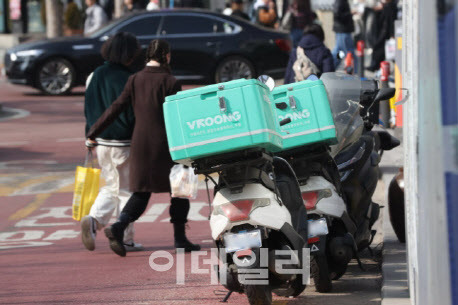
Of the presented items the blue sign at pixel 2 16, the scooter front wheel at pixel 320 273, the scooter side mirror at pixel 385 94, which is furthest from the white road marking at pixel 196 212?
the blue sign at pixel 2 16

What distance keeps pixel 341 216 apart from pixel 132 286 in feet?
4.93

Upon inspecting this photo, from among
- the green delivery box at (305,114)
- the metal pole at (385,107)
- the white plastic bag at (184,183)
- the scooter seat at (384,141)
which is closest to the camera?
the green delivery box at (305,114)

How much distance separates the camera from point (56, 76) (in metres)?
22.4

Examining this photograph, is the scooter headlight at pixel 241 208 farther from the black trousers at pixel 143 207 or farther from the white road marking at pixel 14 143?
the white road marking at pixel 14 143

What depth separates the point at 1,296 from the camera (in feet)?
24.5

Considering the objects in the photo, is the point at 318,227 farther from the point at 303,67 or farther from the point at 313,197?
the point at 303,67

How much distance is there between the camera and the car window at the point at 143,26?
877 inches

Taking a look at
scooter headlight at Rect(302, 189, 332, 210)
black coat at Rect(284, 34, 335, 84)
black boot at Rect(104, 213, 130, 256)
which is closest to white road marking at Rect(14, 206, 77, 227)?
black boot at Rect(104, 213, 130, 256)

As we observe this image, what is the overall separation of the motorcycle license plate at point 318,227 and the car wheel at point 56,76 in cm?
1563

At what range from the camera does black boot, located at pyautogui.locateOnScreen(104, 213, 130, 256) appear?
8.69 metres

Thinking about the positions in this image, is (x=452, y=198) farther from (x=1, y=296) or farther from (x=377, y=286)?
(x=1, y=296)

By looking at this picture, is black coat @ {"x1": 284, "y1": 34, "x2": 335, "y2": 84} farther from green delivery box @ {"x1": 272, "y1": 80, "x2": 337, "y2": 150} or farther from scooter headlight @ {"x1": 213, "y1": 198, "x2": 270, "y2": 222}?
scooter headlight @ {"x1": 213, "y1": 198, "x2": 270, "y2": 222}

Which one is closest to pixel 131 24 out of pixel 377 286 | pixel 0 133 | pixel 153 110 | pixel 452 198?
pixel 0 133

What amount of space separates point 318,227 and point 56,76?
631 inches
